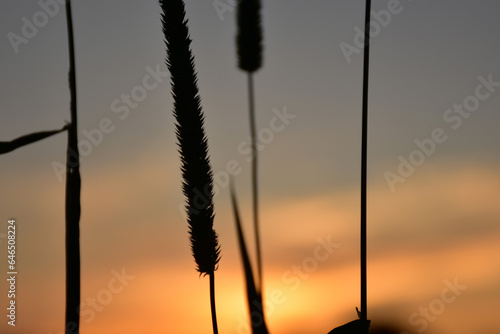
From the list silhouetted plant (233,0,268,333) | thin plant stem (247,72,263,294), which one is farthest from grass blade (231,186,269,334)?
thin plant stem (247,72,263,294)

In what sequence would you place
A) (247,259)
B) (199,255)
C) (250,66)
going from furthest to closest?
(250,66) → (199,255) → (247,259)

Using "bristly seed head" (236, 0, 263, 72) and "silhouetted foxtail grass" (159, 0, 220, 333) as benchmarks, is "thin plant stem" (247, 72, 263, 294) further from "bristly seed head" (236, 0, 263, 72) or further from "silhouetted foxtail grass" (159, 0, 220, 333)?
"bristly seed head" (236, 0, 263, 72)

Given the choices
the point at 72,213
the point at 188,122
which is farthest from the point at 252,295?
the point at 72,213

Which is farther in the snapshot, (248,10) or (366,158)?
(248,10)

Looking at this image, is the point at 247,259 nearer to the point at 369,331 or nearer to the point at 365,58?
the point at 369,331

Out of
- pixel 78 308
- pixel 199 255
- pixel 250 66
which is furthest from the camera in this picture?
pixel 250 66

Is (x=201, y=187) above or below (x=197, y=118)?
below

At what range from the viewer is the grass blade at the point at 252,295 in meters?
1.26

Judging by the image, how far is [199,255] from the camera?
1.68 meters

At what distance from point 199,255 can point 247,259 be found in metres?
0.34

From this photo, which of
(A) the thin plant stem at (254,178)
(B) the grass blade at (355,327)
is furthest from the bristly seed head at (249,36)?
(B) the grass blade at (355,327)

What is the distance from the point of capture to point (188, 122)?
5.09 feet

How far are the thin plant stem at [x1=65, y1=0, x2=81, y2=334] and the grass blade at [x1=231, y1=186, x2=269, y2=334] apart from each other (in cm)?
48

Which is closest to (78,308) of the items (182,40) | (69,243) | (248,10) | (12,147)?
(69,243)
